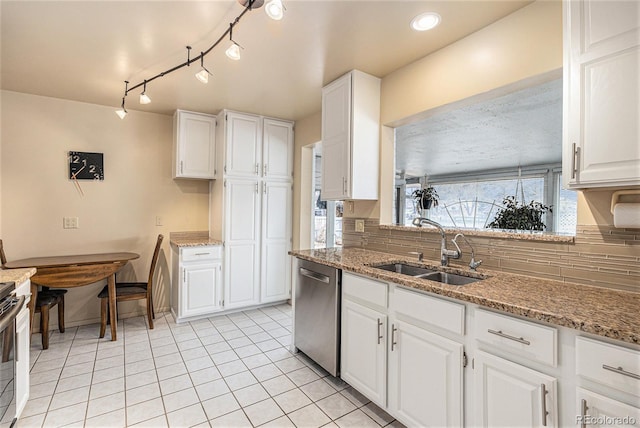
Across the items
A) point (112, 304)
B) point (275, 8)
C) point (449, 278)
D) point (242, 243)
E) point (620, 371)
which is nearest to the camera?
point (620, 371)

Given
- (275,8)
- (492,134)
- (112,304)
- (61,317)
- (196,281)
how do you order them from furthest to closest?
(492,134), (196,281), (61,317), (112,304), (275,8)

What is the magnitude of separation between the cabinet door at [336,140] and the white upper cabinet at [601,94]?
1458 millimetres

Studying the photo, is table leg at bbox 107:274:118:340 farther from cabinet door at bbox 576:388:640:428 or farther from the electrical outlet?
cabinet door at bbox 576:388:640:428

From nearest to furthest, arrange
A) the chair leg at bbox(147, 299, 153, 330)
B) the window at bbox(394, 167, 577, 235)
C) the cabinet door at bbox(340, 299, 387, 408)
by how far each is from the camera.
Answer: the cabinet door at bbox(340, 299, 387, 408), the chair leg at bbox(147, 299, 153, 330), the window at bbox(394, 167, 577, 235)

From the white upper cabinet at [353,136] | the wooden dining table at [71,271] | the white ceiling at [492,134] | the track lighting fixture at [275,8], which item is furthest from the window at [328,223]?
the track lighting fixture at [275,8]

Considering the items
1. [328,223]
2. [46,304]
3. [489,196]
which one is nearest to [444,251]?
[328,223]

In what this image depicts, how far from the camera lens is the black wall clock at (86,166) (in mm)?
3242

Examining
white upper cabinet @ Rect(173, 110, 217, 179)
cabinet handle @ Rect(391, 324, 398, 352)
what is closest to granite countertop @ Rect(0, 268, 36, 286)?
white upper cabinet @ Rect(173, 110, 217, 179)

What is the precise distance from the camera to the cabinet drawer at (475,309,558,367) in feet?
3.71

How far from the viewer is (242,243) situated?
12.2 ft

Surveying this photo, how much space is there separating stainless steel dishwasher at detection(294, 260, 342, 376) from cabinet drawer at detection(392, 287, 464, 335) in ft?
1.84

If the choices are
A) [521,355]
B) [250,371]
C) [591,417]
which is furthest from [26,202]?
[591,417]

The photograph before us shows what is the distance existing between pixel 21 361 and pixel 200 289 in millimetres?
1707

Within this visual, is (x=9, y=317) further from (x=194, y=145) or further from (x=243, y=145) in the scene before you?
(x=243, y=145)
